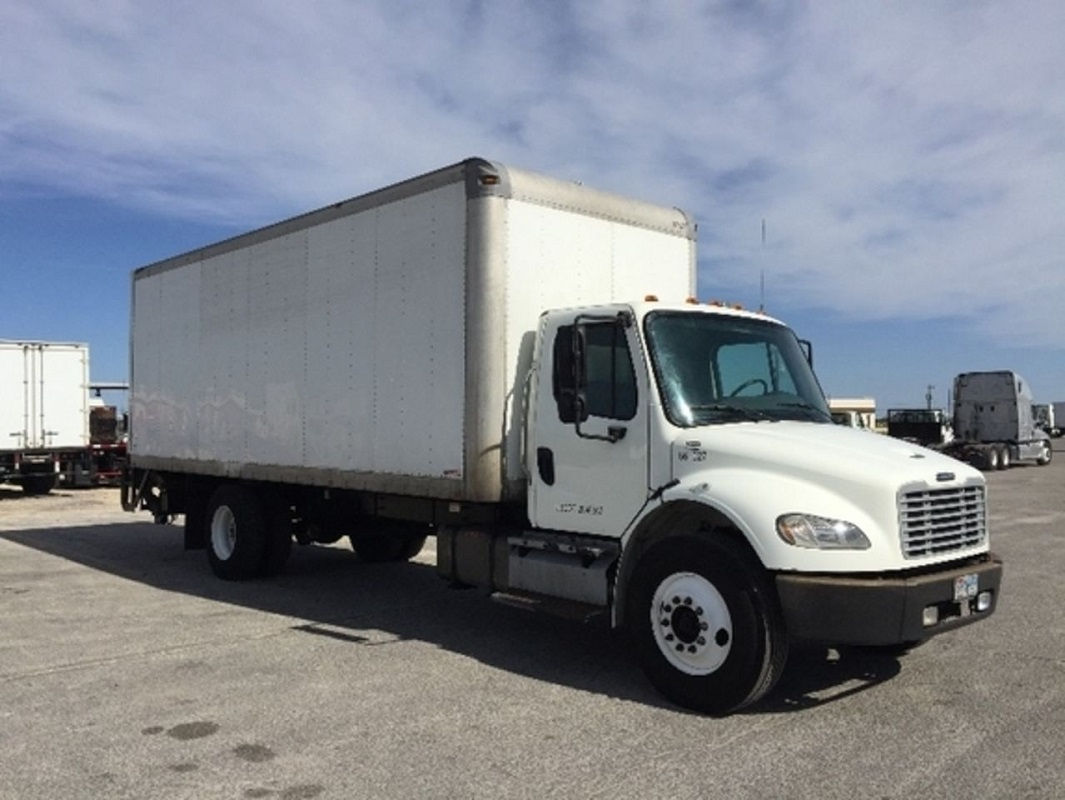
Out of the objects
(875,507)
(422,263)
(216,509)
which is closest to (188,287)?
(216,509)

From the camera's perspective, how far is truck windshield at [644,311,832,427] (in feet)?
21.2

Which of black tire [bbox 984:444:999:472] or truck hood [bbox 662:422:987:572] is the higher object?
truck hood [bbox 662:422:987:572]

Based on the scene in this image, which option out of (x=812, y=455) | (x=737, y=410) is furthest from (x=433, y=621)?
(x=812, y=455)

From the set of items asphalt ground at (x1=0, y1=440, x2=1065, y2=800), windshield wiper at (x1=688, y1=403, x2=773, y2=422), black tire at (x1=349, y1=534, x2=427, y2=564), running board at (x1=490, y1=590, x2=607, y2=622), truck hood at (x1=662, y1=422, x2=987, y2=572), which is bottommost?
asphalt ground at (x1=0, y1=440, x2=1065, y2=800)

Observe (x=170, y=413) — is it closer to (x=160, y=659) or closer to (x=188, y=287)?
(x=188, y=287)

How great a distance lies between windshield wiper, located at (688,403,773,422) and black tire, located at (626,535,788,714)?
0.96 m

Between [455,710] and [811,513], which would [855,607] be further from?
[455,710]

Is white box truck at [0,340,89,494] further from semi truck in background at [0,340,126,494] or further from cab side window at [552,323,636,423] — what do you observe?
cab side window at [552,323,636,423]

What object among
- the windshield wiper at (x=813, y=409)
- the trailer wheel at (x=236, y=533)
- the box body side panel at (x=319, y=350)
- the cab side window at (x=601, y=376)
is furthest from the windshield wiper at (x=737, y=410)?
the trailer wheel at (x=236, y=533)

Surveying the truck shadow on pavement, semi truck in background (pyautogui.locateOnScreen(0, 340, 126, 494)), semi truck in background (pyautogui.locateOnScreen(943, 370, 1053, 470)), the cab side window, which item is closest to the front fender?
the truck shadow on pavement

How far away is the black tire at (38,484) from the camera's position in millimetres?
22344

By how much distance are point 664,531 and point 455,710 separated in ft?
5.74

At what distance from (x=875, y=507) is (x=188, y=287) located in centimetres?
856

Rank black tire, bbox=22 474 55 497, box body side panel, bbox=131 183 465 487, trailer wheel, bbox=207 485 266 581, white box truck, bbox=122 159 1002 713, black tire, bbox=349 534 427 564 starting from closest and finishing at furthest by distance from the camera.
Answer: white box truck, bbox=122 159 1002 713 < box body side panel, bbox=131 183 465 487 < trailer wheel, bbox=207 485 266 581 < black tire, bbox=349 534 427 564 < black tire, bbox=22 474 55 497
